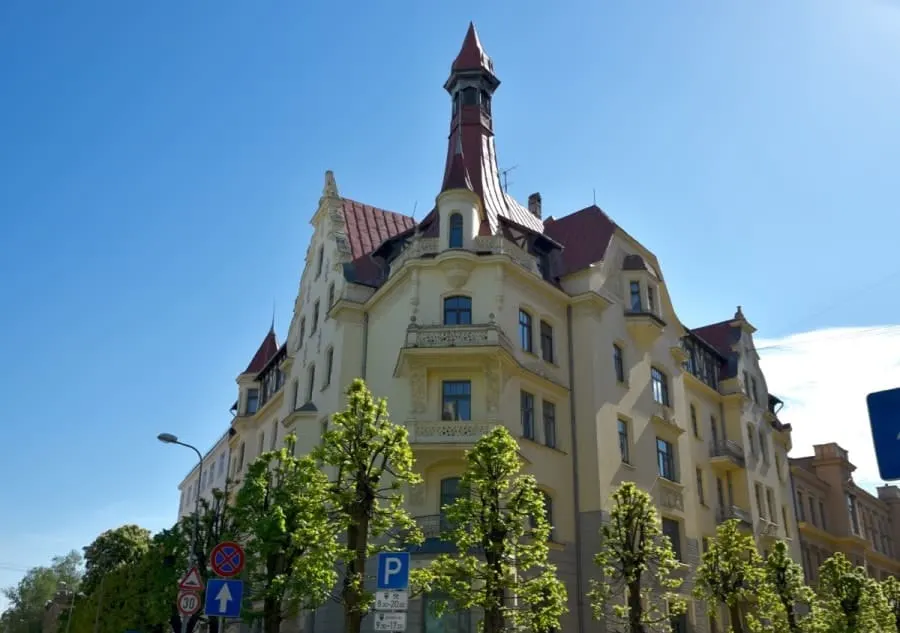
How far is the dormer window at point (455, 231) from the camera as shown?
32.7 meters

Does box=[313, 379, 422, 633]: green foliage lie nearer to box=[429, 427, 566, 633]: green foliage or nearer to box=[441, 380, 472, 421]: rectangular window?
box=[429, 427, 566, 633]: green foliage

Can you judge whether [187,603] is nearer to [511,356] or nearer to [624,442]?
[511,356]

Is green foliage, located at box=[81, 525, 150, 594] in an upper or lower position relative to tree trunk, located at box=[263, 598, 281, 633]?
upper

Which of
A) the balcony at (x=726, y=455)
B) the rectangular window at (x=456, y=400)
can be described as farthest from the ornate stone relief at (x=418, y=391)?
the balcony at (x=726, y=455)

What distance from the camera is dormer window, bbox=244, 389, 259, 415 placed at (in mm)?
50906

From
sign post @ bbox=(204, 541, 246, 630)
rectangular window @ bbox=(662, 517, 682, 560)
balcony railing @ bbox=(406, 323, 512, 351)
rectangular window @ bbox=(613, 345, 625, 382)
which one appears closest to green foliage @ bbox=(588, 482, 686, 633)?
balcony railing @ bbox=(406, 323, 512, 351)

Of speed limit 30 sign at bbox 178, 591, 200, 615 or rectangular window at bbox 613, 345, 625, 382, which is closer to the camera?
speed limit 30 sign at bbox 178, 591, 200, 615

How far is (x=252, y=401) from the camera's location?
51.6 metres

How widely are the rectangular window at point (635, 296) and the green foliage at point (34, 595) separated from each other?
84477 millimetres

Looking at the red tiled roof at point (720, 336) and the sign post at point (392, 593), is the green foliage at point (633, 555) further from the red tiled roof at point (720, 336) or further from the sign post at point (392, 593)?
the red tiled roof at point (720, 336)

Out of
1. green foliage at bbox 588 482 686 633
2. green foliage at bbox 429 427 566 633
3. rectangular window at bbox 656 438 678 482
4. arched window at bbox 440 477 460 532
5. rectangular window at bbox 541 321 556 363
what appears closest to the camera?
green foliage at bbox 429 427 566 633

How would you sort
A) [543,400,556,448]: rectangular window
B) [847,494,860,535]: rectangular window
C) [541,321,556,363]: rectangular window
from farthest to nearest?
1. [847,494,860,535]: rectangular window
2. [541,321,556,363]: rectangular window
3. [543,400,556,448]: rectangular window

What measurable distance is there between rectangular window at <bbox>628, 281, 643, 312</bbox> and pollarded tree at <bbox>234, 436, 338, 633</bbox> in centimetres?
1776

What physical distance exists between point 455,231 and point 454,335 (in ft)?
16.2
